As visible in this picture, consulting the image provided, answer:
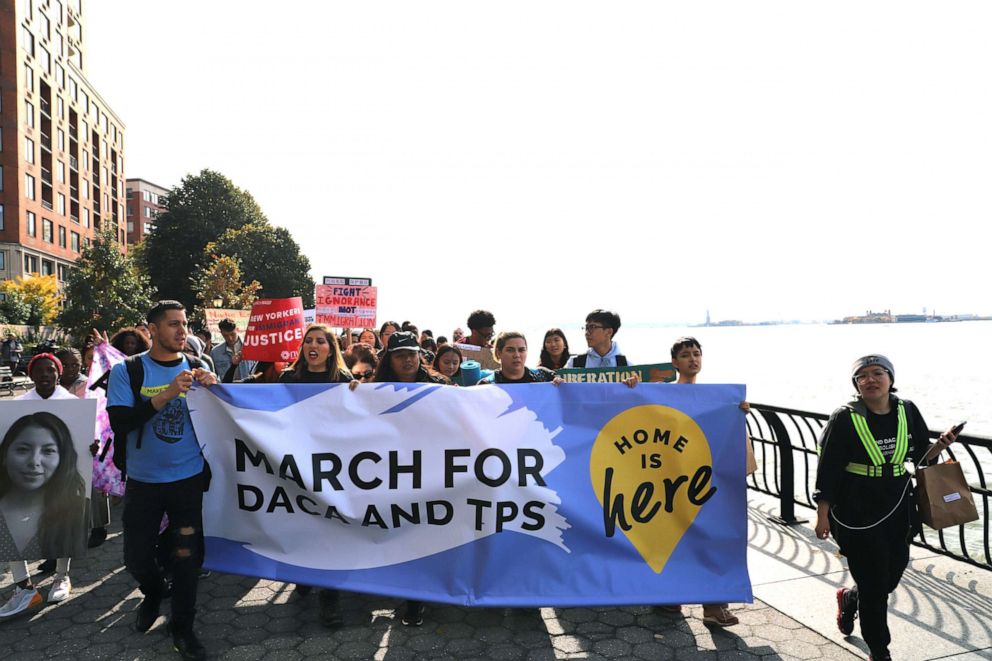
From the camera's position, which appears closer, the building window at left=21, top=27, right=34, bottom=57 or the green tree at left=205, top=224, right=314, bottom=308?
the green tree at left=205, top=224, right=314, bottom=308

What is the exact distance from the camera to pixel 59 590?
4973 mm

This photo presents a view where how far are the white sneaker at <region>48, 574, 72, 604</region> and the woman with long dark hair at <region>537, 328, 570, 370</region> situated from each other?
4.43m

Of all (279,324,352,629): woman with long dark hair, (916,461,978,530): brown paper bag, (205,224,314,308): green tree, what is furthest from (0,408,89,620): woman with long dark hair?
(205,224,314,308): green tree

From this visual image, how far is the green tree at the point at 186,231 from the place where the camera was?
55281mm

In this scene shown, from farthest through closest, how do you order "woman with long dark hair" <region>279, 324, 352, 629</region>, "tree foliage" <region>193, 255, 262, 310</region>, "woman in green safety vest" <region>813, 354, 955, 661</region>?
1. "tree foliage" <region>193, 255, 262, 310</region>
2. "woman with long dark hair" <region>279, 324, 352, 629</region>
3. "woman in green safety vest" <region>813, 354, 955, 661</region>

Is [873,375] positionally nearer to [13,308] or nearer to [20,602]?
[20,602]

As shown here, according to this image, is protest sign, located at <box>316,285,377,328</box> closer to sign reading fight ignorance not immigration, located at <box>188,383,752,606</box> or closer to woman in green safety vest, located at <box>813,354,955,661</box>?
sign reading fight ignorance not immigration, located at <box>188,383,752,606</box>

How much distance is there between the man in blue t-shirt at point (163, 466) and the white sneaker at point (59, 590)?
1114mm

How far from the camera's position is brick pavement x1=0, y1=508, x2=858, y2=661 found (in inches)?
163

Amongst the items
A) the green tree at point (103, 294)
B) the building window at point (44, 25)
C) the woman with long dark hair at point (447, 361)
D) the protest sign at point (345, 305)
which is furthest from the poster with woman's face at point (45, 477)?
the building window at point (44, 25)

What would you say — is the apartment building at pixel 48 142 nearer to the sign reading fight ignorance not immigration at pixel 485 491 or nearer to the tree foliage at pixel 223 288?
the tree foliage at pixel 223 288

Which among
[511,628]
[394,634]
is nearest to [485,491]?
[511,628]

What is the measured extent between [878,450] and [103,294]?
141ft

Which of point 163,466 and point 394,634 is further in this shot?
point 394,634
